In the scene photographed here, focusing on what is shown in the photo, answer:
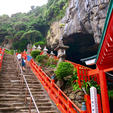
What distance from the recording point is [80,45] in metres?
15.9

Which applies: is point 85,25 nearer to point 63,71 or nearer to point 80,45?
point 80,45

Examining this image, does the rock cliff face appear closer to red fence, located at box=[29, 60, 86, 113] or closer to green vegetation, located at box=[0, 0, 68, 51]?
red fence, located at box=[29, 60, 86, 113]

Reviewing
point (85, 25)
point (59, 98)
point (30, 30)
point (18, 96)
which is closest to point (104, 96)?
point (59, 98)

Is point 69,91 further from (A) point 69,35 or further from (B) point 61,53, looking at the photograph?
(A) point 69,35

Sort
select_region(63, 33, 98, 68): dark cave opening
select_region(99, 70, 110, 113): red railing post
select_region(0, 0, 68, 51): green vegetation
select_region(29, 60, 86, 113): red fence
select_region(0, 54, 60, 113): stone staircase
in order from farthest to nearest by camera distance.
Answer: select_region(0, 0, 68, 51): green vegetation
select_region(63, 33, 98, 68): dark cave opening
select_region(0, 54, 60, 113): stone staircase
select_region(29, 60, 86, 113): red fence
select_region(99, 70, 110, 113): red railing post

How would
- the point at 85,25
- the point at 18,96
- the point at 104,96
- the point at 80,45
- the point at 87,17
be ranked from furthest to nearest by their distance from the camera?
the point at 80,45 < the point at 85,25 < the point at 87,17 < the point at 18,96 < the point at 104,96

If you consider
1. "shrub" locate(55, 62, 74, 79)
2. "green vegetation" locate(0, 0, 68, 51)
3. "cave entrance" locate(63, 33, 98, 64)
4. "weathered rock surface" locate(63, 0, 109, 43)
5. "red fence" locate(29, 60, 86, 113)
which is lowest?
"red fence" locate(29, 60, 86, 113)

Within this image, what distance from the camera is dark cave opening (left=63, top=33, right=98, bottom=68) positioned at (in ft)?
46.3

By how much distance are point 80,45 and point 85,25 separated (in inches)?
148

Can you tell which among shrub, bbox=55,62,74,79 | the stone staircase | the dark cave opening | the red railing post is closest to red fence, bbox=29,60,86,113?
the stone staircase

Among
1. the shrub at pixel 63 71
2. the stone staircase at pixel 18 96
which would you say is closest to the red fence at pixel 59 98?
the stone staircase at pixel 18 96

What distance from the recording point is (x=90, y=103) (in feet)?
18.4

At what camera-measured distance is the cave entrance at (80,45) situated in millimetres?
14120

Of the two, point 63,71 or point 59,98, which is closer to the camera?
point 59,98
